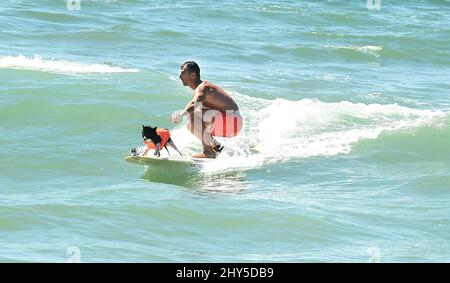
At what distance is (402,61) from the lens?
21844mm

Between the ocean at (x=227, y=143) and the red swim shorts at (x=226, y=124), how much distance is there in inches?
10.7

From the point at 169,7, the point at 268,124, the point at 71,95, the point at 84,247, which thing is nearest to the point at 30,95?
the point at 71,95

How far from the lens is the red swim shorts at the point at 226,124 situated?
11.9m

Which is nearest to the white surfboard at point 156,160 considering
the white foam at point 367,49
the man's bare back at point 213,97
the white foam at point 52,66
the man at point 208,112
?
the man at point 208,112

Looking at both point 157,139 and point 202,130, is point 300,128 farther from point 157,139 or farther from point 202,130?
point 157,139

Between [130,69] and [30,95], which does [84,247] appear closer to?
[30,95]

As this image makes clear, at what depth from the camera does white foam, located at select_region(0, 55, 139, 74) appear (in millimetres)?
17234

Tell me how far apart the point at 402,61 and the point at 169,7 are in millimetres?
7198

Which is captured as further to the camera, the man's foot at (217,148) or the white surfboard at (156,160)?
the man's foot at (217,148)

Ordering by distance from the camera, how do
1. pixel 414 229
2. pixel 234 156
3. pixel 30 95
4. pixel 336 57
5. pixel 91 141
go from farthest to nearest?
pixel 336 57
pixel 30 95
pixel 91 141
pixel 234 156
pixel 414 229

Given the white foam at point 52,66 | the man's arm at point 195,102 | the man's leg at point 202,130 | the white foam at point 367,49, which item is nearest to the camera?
the man's arm at point 195,102

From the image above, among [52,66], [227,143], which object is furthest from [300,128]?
[52,66]

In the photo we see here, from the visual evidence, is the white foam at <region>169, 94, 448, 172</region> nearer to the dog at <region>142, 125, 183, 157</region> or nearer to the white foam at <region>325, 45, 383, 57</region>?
the dog at <region>142, 125, 183, 157</region>

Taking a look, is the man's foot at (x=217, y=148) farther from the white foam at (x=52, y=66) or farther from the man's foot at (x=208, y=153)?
the white foam at (x=52, y=66)
